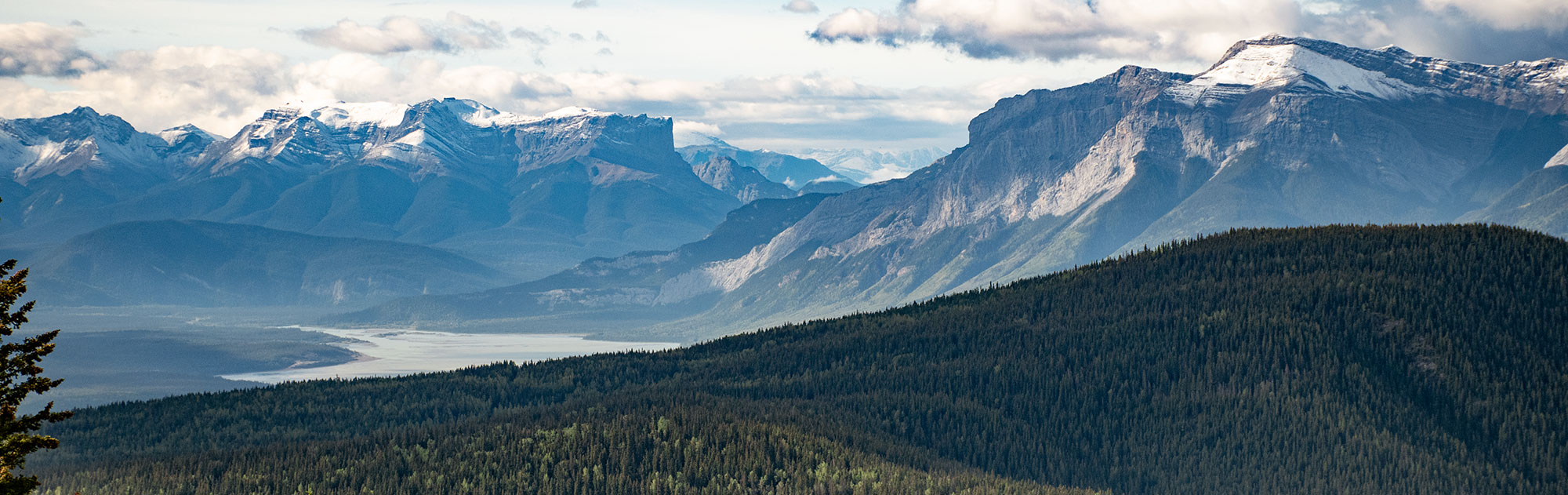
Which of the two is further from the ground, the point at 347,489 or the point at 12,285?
the point at 12,285

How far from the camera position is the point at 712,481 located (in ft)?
630

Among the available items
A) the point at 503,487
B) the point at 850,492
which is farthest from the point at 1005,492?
the point at 503,487

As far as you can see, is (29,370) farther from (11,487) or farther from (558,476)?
(558,476)

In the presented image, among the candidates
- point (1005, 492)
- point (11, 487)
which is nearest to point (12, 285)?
point (11, 487)

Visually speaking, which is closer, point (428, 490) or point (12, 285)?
point (12, 285)

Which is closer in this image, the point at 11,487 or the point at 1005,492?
the point at 11,487

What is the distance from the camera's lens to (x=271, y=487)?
188 metres

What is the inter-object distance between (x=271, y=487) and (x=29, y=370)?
424 ft

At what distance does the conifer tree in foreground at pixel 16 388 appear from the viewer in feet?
208

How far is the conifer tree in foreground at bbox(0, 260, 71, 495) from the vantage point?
63.4 metres

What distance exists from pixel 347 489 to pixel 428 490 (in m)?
10.3

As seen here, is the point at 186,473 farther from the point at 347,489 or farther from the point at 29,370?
the point at 29,370

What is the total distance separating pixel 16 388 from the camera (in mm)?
66062

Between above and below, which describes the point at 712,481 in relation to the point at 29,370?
below
